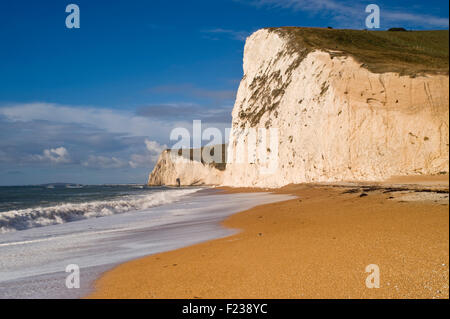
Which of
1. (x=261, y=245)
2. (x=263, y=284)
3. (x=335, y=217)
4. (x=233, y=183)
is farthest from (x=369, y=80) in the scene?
(x=233, y=183)

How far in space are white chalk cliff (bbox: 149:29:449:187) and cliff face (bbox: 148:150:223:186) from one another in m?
46.0

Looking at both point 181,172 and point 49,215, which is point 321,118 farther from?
point 181,172

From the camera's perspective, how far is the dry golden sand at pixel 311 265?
364 centimetres

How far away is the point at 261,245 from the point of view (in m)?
6.50

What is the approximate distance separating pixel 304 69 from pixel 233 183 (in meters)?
18.2

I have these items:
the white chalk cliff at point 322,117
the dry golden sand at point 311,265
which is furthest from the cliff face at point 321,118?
the dry golden sand at point 311,265

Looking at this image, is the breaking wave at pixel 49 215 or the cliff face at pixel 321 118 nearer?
the cliff face at pixel 321 118

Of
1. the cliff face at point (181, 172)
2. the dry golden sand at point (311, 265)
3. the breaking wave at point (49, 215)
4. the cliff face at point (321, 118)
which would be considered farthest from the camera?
the cliff face at point (181, 172)

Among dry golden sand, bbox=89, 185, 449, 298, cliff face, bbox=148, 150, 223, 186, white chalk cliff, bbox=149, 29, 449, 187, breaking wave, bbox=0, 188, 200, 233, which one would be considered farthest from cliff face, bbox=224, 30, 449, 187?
cliff face, bbox=148, 150, 223, 186

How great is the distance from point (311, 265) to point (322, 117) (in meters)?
20.9

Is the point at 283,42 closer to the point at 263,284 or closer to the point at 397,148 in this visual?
the point at 397,148

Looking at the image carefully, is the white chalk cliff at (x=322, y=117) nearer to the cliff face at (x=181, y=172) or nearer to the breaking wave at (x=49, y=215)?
the breaking wave at (x=49, y=215)

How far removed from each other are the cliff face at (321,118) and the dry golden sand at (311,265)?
3.87 feet

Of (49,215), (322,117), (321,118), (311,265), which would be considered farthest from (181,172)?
(311,265)
